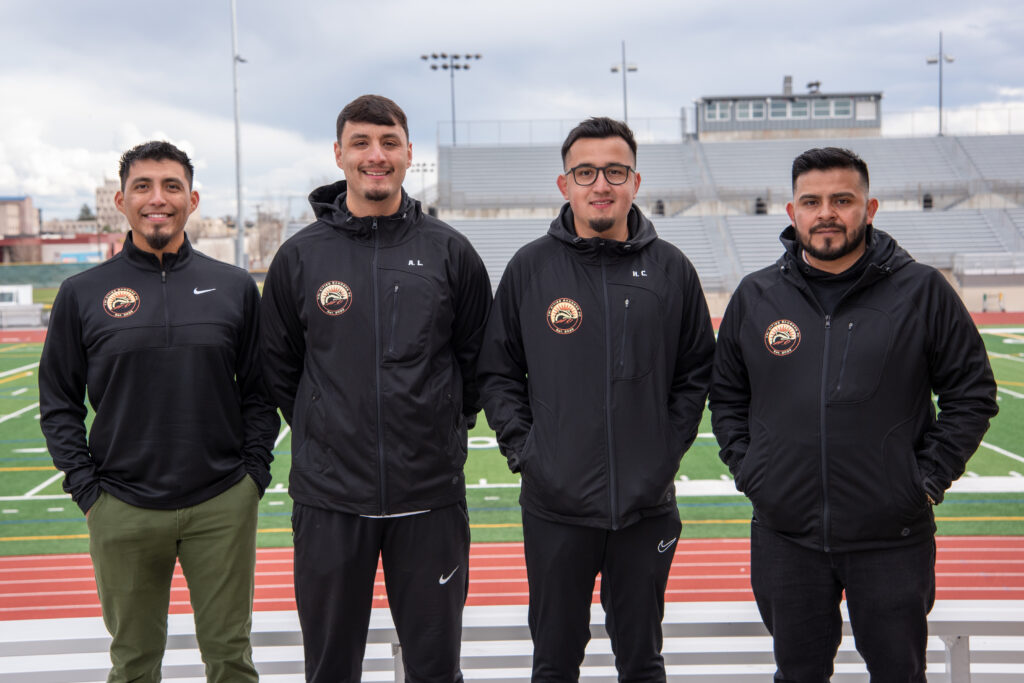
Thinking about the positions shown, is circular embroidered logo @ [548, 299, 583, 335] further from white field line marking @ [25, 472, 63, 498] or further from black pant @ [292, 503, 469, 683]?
white field line marking @ [25, 472, 63, 498]

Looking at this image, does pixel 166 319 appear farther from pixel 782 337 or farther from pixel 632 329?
pixel 782 337

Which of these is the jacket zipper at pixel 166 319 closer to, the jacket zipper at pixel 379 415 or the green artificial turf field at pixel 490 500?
the jacket zipper at pixel 379 415

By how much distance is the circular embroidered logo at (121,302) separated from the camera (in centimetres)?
271

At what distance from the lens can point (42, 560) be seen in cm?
628

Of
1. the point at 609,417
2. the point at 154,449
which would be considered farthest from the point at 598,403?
the point at 154,449

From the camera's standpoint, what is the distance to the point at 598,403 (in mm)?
2469

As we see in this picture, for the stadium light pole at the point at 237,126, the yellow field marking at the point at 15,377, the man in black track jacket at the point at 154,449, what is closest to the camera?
the man in black track jacket at the point at 154,449

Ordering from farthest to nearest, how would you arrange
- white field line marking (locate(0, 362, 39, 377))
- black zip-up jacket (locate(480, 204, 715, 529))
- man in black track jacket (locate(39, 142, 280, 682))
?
white field line marking (locate(0, 362, 39, 377)) → man in black track jacket (locate(39, 142, 280, 682)) → black zip-up jacket (locate(480, 204, 715, 529))

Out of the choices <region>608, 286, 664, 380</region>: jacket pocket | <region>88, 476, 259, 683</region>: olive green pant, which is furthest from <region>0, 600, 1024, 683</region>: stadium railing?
<region>608, 286, 664, 380</region>: jacket pocket

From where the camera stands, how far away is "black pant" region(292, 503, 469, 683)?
252 cm

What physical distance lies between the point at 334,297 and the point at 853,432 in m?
1.56

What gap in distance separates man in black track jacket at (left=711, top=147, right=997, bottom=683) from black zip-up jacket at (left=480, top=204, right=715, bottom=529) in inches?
9.4

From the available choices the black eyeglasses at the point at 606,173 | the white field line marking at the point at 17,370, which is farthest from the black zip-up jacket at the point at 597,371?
the white field line marking at the point at 17,370

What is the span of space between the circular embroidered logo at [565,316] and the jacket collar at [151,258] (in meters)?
1.28
